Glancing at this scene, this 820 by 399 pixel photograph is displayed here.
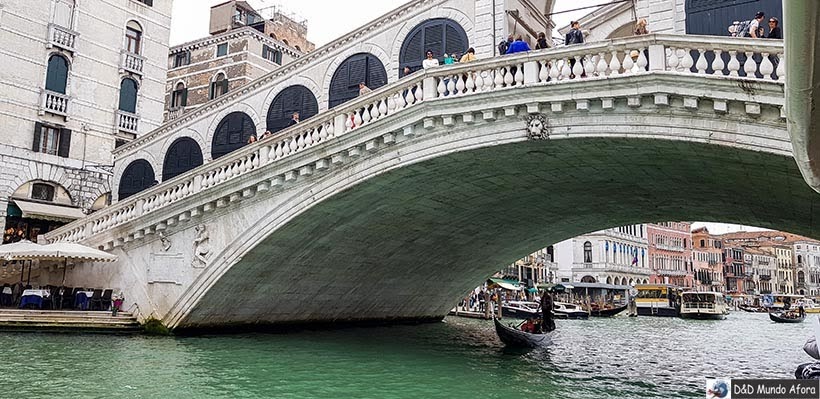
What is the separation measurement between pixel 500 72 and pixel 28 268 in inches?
584

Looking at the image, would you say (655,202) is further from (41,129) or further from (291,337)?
(41,129)

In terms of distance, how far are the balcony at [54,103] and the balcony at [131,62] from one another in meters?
2.61

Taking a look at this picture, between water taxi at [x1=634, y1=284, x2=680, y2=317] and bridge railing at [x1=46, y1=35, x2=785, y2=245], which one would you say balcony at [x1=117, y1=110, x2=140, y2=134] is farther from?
water taxi at [x1=634, y1=284, x2=680, y2=317]

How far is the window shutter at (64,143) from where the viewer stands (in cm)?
2195

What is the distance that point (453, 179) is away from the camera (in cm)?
1462

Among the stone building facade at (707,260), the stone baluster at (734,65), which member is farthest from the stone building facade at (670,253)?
the stone baluster at (734,65)

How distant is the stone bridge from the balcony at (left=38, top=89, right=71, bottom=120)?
10.9 ft

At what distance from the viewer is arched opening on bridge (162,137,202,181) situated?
20922mm

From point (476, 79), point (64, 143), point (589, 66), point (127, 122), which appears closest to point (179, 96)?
point (127, 122)

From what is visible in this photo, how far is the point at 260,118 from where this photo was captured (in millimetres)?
19453

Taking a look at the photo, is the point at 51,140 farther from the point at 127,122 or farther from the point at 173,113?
the point at 173,113

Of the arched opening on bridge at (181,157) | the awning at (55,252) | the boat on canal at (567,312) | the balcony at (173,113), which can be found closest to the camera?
the awning at (55,252)

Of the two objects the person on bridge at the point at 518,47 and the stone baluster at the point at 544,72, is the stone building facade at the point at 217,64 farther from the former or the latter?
the stone baluster at the point at 544,72

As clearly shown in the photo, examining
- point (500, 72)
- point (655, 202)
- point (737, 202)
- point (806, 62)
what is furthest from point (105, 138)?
point (806, 62)
